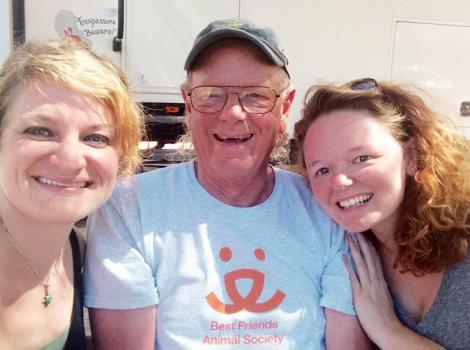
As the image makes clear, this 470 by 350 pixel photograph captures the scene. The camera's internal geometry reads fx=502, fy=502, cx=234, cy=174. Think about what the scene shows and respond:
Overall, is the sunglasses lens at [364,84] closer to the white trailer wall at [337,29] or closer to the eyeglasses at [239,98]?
the eyeglasses at [239,98]

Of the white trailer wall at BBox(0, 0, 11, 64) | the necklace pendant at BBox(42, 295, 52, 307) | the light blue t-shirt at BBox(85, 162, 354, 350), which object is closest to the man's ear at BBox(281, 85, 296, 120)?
the light blue t-shirt at BBox(85, 162, 354, 350)

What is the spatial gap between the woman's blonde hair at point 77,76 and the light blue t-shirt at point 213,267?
256 mm

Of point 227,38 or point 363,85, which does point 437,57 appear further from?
point 227,38

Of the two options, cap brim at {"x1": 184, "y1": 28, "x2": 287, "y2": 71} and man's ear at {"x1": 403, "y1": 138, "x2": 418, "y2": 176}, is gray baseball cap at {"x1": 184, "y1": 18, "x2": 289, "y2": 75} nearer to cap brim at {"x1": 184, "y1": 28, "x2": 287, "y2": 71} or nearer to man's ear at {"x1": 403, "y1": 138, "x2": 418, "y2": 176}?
cap brim at {"x1": 184, "y1": 28, "x2": 287, "y2": 71}

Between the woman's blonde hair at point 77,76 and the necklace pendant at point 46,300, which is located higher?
the woman's blonde hair at point 77,76

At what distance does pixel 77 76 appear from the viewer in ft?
4.52

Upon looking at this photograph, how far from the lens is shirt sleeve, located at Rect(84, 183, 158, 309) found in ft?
5.13

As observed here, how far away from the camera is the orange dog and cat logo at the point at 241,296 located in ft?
5.34

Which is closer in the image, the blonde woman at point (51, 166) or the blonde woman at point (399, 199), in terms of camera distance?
the blonde woman at point (51, 166)

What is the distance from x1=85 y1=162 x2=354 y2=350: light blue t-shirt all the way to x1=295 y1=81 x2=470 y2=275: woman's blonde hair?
0.26 m

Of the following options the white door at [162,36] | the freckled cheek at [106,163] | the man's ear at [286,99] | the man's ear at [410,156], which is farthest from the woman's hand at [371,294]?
the white door at [162,36]

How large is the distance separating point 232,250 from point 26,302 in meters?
0.66

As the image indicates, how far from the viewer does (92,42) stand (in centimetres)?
423

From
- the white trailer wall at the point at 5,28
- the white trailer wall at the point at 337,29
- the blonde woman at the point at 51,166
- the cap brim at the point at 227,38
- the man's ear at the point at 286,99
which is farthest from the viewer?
the white trailer wall at the point at 337,29
